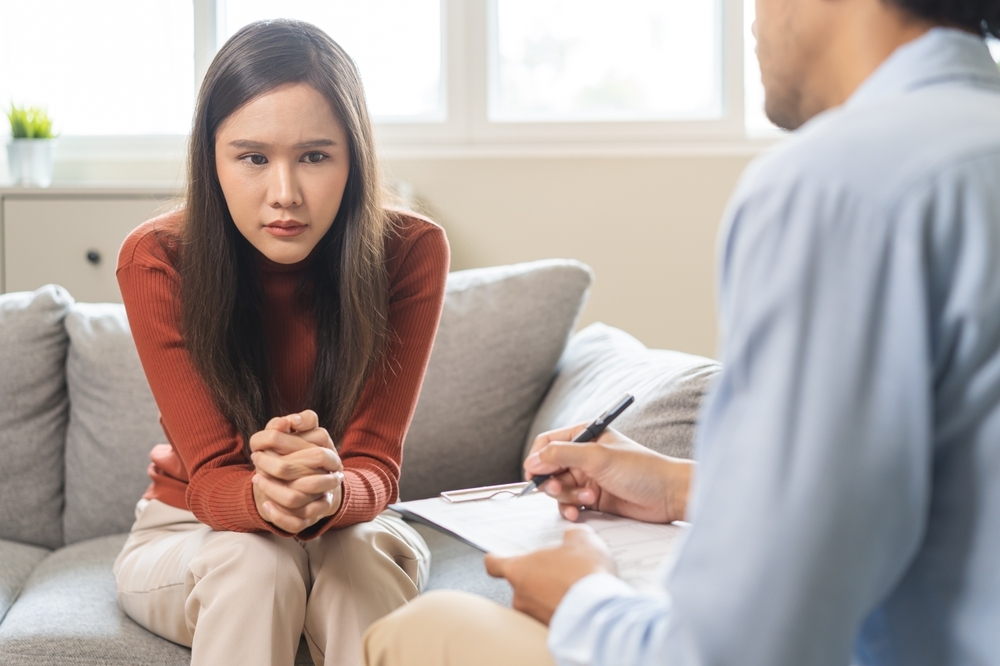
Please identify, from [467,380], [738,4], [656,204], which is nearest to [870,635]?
[467,380]

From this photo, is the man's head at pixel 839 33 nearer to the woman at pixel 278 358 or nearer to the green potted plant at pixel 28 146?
the woman at pixel 278 358

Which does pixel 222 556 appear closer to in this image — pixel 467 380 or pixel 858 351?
pixel 467 380

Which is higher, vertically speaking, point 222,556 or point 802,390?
point 802,390

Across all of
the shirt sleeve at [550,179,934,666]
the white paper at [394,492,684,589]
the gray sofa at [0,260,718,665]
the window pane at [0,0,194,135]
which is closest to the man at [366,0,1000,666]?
the shirt sleeve at [550,179,934,666]

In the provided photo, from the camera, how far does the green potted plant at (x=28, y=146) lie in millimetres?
2746

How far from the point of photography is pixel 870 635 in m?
0.62

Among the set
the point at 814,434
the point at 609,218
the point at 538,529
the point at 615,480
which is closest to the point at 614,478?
the point at 615,480

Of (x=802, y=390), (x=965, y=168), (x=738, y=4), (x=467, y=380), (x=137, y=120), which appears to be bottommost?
(x=467, y=380)

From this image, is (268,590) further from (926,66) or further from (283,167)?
(926,66)

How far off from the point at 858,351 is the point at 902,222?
2.8 inches

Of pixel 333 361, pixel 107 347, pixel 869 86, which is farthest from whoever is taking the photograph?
pixel 107 347

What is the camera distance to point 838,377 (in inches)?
19.1

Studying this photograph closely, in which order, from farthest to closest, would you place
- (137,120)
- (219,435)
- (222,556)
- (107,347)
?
1. (137,120)
2. (107,347)
3. (219,435)
4. (222,556)

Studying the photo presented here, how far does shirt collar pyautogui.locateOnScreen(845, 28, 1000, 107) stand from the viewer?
22.8 inches
